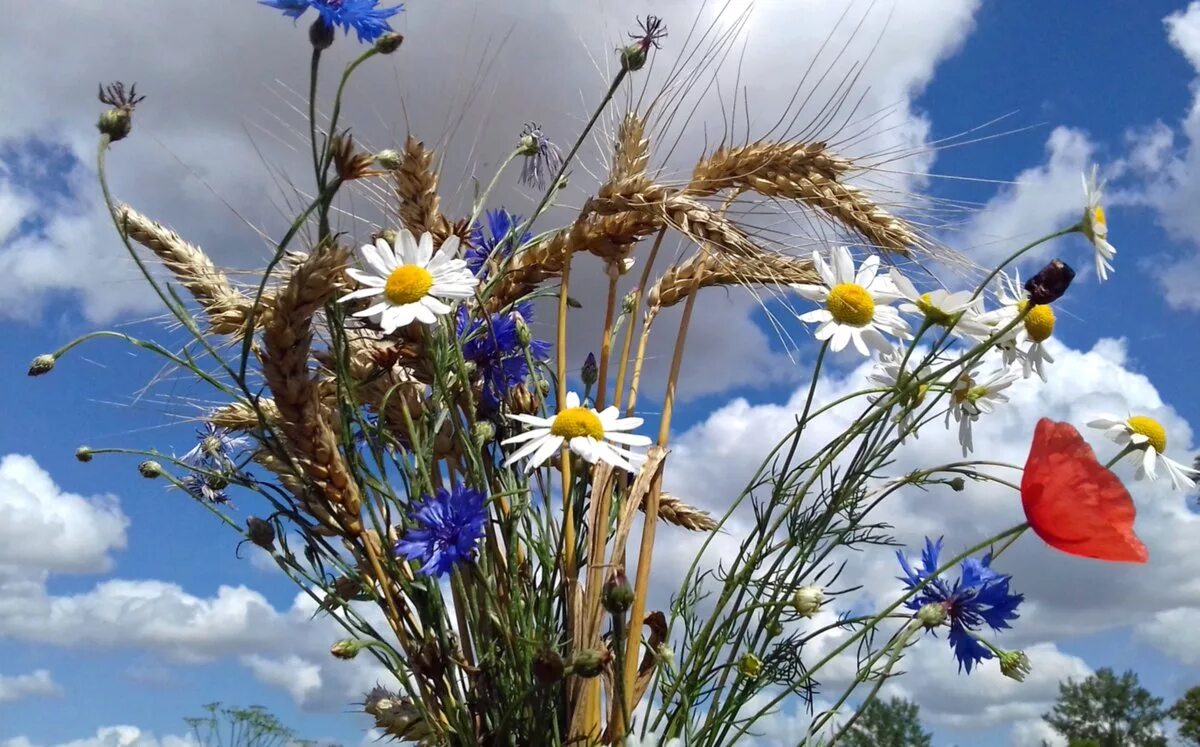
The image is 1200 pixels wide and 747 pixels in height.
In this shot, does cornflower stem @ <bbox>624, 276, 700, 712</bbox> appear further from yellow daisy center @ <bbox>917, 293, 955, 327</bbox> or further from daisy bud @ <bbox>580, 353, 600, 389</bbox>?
yellow daisy center @ <bbox>917, 293, 955, 327</bbox>

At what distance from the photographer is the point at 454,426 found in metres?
1.36

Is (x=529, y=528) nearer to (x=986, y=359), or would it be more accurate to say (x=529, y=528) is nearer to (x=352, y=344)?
(x=352, y=344)

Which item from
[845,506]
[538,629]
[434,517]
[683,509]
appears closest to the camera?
[434,517]

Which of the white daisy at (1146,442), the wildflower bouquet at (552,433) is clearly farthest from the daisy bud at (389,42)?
the white daisy at (1146,442)

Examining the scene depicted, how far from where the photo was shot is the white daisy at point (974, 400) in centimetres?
137

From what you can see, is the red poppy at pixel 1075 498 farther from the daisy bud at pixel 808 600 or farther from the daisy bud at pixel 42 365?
the daisy bud at pixel 42 365

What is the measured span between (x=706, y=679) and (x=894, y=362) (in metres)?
0.47

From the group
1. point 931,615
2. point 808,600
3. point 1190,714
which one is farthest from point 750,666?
point 1190,714

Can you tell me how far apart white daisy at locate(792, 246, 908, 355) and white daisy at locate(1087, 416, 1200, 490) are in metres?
0.33

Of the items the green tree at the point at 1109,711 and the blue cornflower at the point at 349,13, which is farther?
the green tree at the point at 1109,711

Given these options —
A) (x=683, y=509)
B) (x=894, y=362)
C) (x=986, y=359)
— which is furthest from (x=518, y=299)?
(x=986, y=359)

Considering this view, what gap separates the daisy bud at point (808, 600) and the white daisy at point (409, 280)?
0.53 metres

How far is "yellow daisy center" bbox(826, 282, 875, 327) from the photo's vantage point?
4.23ft

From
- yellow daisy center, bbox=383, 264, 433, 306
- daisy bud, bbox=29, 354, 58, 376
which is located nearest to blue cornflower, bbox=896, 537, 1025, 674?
yellow daisy center, bbox=383, 264, 433, 306
